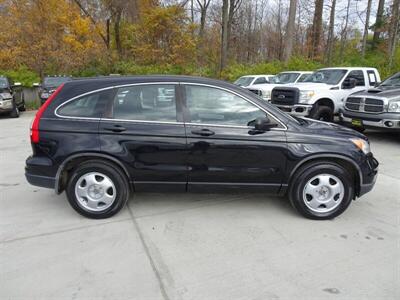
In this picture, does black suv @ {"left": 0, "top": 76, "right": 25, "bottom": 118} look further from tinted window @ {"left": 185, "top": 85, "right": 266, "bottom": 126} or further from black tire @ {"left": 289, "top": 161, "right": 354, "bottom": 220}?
black tire @ {"left": 289, "top": 161, "right": 354, "bottom": 220}

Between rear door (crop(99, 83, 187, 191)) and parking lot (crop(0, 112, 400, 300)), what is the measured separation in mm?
595

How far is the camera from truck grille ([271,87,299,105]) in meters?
8.88

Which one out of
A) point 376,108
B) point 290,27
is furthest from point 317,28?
point 376,108

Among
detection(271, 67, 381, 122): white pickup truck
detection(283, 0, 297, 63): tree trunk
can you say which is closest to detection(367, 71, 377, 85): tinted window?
detection(271, 67, 381, 122): white pickup truck

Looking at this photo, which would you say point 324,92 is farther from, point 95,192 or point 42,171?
point 42,171

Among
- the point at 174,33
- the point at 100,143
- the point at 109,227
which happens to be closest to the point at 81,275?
the point at 109,227

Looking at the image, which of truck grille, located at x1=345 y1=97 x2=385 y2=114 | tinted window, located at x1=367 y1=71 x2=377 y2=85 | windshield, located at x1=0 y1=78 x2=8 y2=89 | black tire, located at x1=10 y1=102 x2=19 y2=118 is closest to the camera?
truck grille, located at x1=345 y1=97 x2=385 y2=114

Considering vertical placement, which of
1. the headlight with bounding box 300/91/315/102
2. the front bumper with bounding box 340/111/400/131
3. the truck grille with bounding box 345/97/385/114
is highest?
the headlight with bounding box 300/91/315/102

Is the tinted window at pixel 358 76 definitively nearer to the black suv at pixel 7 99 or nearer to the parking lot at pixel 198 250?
the parking lot at pixel 198 250

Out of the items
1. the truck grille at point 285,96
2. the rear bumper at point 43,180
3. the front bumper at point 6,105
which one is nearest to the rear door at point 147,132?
the rear bumper at point 43,180

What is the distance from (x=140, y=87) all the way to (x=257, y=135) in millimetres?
1438

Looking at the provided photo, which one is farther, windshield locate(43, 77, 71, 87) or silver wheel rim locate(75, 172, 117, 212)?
windshield locate(43, 77, 71, 87)

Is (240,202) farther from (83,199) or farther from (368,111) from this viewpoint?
(368,111)

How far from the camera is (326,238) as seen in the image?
10.3ft
